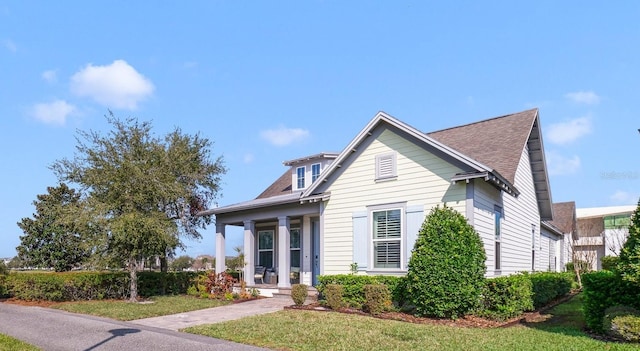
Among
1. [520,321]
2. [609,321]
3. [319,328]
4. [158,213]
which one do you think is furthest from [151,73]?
[609,321]

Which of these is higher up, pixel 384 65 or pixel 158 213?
→ pixel 384 65

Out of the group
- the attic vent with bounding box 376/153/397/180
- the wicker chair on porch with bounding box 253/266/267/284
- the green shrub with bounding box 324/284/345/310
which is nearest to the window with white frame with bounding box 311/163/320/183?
the wicker chair on porch with bounding box 253/266/267/284

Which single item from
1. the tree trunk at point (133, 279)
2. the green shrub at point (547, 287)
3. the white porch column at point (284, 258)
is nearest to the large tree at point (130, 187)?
the tree trunk at point (133, 279)

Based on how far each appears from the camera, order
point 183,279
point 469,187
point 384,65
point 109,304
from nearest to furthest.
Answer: point 469,187, point 384,65, point 109,304, point 183,279

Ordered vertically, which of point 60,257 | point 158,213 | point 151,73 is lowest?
point 60,257

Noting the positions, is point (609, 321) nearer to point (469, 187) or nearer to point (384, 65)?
point (469, 187)

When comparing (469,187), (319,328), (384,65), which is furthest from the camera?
(384,65)

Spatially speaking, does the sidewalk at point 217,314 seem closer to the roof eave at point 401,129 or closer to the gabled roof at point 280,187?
the roof eave at point 401,129

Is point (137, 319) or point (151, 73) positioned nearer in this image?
point (137, 319)

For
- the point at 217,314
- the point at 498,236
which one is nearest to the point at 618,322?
the point at 498,236

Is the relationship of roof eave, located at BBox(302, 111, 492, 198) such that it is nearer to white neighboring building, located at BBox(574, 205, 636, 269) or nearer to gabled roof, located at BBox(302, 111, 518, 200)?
gabled roof, located at BBox(302, 111, 518, 200)

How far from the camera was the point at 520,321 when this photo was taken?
11844 mm

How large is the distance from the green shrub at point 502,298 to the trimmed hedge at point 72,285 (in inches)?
544

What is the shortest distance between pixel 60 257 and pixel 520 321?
3153 centimetres
